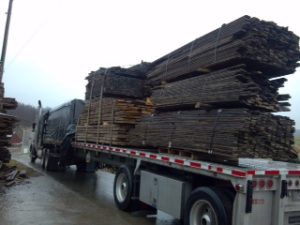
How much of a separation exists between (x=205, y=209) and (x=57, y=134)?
34.4ft

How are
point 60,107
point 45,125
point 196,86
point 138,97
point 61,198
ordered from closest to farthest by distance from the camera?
point 196,86 < point 61,198 < point 138,97 < point 60,107 < point 45,125

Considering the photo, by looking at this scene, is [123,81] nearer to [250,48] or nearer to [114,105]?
[114,105]

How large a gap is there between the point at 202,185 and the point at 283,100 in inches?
79.5

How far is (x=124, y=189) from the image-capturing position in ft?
29.5

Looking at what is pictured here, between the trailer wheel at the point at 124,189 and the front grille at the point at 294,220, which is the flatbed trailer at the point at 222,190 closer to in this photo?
the front grille at the point at 294,220

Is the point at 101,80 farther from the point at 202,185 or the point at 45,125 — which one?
the point at 45,125

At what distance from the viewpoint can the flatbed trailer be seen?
17.9ft

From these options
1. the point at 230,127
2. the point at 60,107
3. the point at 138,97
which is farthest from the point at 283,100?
the point at 60,107

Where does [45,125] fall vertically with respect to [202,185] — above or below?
above

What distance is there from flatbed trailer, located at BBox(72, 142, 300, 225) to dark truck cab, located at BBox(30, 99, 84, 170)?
269 inches

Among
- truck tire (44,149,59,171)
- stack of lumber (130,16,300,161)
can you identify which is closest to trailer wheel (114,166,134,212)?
stack of lumber (130,16,300,161)

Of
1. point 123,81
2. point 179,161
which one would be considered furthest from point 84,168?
point 179,161

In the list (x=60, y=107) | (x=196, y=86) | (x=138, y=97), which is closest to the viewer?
(x=196, y=86)

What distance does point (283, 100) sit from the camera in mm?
6777
